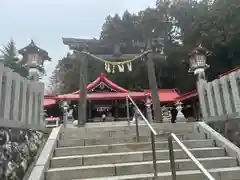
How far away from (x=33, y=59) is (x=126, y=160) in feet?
16.8

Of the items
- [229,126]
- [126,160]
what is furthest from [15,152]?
[229,126]

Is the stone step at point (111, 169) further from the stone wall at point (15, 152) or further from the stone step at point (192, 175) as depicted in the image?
the stone wall at point (15, 152)

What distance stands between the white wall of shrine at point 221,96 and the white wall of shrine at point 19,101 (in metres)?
3.70

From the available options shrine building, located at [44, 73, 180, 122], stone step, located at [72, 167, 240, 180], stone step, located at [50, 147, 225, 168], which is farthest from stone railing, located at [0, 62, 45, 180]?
shrine building, located at [44, 73, 180, 122]

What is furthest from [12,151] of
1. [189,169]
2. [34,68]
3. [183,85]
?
[183,85]

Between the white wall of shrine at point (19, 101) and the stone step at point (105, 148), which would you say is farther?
the stone step at point (105, 148)

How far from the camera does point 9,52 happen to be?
1319 inches

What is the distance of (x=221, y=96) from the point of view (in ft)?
16.8

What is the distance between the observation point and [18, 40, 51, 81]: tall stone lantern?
7453 mm

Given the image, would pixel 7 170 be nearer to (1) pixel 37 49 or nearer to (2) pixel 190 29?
(1) pixel 37 49

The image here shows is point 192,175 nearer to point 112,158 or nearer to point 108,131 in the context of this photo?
point 112,158

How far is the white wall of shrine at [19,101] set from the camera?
131 inches

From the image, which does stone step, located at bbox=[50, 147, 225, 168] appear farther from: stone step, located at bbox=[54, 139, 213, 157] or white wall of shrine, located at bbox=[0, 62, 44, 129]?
white wall of shrine, located at bbox=[0, 62, 44, 129]

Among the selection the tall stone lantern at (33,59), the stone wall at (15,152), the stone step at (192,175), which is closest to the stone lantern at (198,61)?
the stone step at (192,175)
